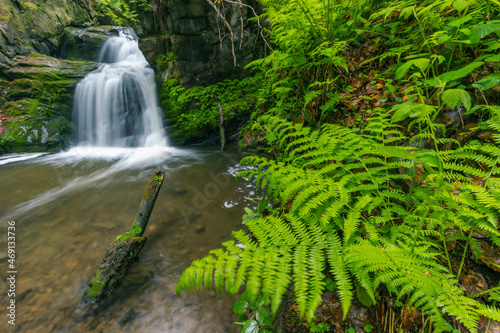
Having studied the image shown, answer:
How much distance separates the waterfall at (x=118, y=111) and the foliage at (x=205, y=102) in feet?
3.45

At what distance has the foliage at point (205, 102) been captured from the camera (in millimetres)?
8383

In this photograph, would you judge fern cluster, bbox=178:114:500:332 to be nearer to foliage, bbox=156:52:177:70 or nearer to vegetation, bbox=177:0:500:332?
vegetation, bbox=177:0:500:332

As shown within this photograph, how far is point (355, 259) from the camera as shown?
3.36 ft

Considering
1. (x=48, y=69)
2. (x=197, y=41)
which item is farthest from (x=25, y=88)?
(x=197, y=41)

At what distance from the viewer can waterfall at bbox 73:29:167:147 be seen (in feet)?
29.6

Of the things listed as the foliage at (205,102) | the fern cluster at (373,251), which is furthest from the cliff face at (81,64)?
the fern cluster at (373,251)

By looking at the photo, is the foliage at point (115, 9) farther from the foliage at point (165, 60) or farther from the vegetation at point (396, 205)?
the vegetation at point (396, 205)

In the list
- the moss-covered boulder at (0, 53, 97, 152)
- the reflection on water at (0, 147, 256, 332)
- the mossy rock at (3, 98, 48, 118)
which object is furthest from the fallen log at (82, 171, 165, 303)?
the mossy rock at (3, 98, 48, 118)

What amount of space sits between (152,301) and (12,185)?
249 inches

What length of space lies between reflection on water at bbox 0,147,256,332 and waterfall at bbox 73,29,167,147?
2.55 meters

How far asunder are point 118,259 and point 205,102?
7.24m

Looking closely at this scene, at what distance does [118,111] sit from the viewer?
9250 millimetres

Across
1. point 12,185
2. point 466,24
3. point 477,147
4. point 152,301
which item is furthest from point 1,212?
point 466,24

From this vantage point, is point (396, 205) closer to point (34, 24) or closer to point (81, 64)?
point (81, 64)
